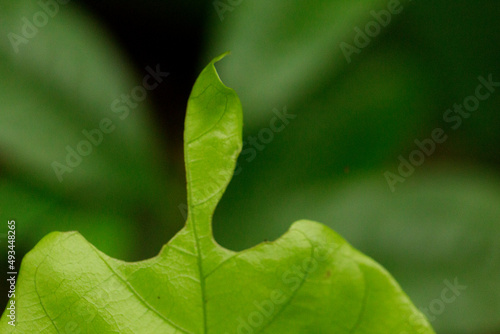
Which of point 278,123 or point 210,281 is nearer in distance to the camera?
point 210,281

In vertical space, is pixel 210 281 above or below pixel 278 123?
above

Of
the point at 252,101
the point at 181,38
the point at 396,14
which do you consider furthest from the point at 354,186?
the point at 181,38

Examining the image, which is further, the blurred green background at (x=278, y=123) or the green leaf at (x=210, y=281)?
the blurred green background at (x=278, y=123)

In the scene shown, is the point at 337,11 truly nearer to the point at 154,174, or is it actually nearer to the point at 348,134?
the point at 348,134

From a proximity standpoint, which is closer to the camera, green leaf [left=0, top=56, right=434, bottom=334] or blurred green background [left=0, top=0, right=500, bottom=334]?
green leaf [left=0, top=56, right=434, bottom=334]
